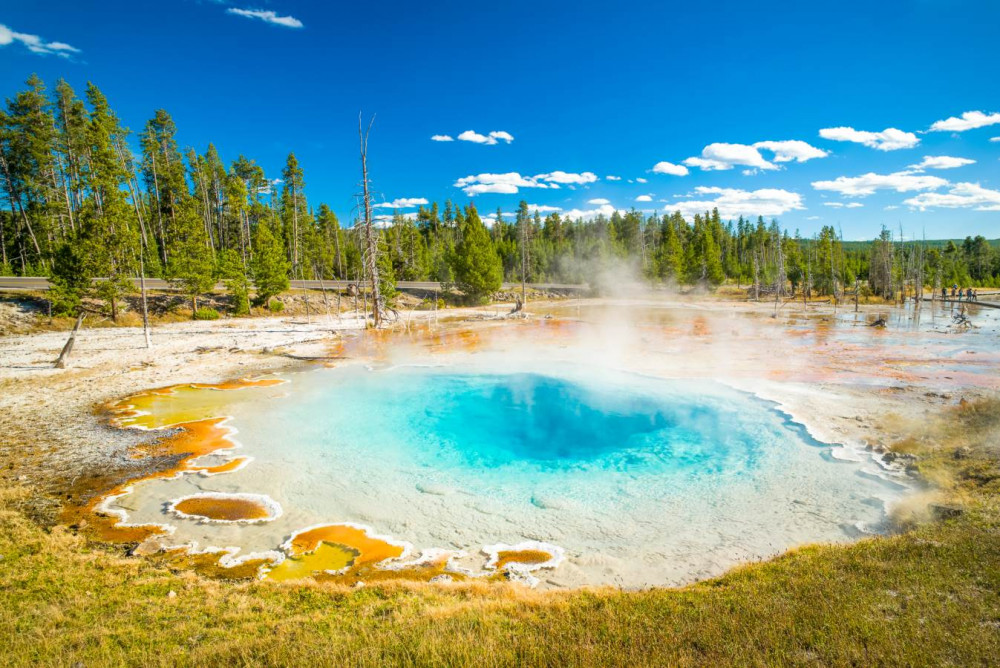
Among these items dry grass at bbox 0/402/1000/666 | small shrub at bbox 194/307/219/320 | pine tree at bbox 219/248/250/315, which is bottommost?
dry grass at bbox 0/402/1000/666

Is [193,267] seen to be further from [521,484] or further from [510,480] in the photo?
[521,484]

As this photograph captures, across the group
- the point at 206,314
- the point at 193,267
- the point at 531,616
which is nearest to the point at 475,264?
the point at 206,314

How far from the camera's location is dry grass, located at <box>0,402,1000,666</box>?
170 inches

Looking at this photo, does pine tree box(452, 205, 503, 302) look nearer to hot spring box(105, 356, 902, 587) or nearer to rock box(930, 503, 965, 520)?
hot spring box(105, 356, 902, 587)

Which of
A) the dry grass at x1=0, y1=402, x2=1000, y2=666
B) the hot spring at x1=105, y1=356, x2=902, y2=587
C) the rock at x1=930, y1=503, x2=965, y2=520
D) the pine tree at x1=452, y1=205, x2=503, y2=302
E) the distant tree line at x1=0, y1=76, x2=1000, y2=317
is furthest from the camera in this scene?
the pine tree at x1=452, y1=205, x2=503, y2=302

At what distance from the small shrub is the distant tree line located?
1328 mm

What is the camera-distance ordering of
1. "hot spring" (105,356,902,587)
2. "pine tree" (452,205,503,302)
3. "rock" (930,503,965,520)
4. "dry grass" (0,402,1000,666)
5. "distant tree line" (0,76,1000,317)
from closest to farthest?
"dry grass" (0,402,1000,666) → "rock" (930,503,965,520) → "hot spring" (105,356,902,587) → "distant tree line" (0,76,1000,317) → "pine tree" (452,205,503,302)

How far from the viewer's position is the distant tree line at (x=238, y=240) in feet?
96.8

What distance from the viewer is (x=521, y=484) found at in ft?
33.4

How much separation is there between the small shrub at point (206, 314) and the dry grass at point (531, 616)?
29.9 meters

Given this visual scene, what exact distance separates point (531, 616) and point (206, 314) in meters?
35.5

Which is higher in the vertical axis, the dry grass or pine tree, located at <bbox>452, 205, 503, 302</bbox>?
pine tree, located at <bbox>452, 205, 503, 302</bbox>

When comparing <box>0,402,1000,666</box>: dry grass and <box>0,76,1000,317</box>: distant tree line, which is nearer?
<box>0,402,1000,666</box>: dry grass

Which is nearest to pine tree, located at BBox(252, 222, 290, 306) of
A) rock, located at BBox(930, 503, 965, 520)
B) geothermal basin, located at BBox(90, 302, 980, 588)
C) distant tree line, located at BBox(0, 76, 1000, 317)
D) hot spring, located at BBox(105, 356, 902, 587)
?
distant tree line, located at BBox(0, 76, 1000, 317)
